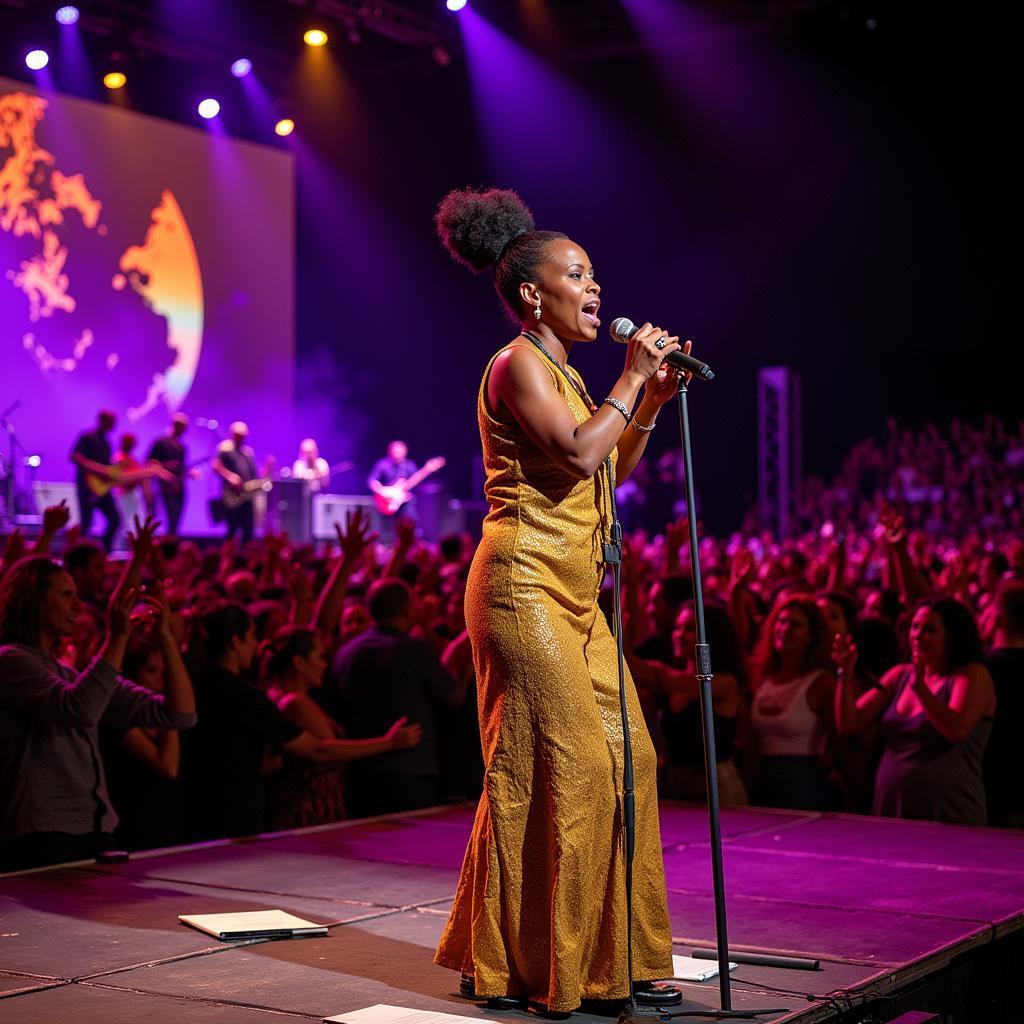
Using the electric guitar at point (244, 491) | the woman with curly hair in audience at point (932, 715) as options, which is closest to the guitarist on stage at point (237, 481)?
the electric guitar at point (244, 491)

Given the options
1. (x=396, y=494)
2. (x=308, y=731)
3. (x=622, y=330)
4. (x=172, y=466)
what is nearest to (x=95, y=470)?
(x=172, y=466)

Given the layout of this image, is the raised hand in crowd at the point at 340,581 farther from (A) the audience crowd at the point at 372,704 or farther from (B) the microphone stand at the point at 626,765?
(B) the microphone stand at the point at 626,765

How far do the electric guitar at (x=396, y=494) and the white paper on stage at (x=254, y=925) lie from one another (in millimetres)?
13815

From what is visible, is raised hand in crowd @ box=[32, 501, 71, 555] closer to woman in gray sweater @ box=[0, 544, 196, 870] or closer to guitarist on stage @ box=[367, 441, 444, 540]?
woman in gray sweater @ box=[0, 544, 196, 870]

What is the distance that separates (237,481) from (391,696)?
34.6 feet

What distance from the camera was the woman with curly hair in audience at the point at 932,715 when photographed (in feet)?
15.9

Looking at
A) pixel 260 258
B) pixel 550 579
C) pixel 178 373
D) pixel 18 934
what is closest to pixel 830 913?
pixel 550 579

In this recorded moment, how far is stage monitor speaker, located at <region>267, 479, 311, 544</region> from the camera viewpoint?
1576cm

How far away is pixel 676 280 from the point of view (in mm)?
17797

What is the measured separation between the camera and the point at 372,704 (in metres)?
5.34

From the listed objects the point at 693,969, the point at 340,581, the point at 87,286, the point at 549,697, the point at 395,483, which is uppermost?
the point at 87,286

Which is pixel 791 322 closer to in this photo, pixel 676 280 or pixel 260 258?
pixel 676 280

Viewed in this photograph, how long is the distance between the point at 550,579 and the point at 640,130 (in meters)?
14.8

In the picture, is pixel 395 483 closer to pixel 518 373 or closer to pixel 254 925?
pixel 254 925
